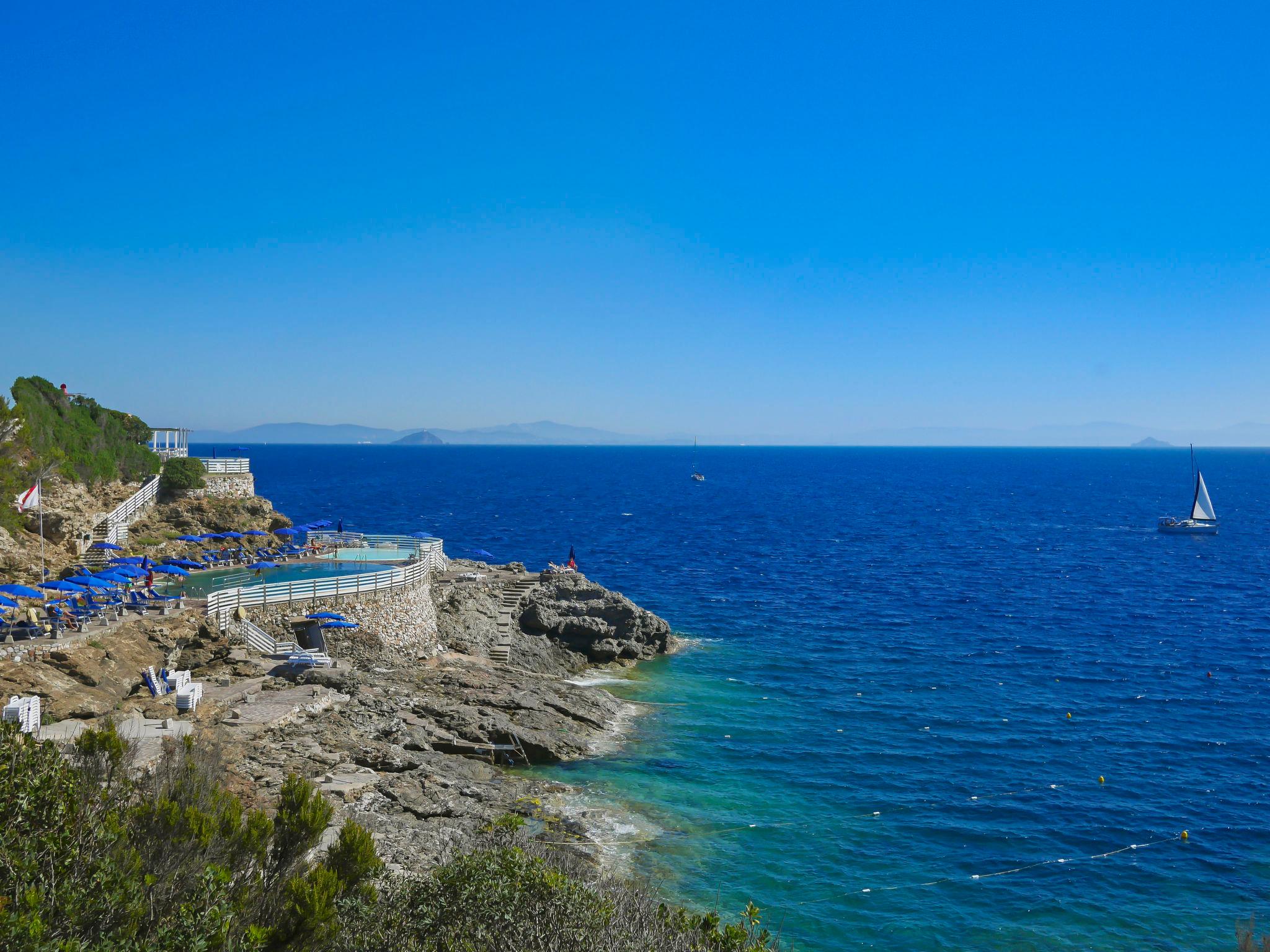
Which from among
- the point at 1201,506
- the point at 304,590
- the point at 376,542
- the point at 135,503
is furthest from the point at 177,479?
the point at 1201,506

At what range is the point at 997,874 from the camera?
2436 centimetres

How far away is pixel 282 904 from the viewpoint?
11633mm

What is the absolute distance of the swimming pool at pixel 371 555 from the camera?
140ft

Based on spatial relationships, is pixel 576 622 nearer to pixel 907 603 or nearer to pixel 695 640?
pixel 695 640

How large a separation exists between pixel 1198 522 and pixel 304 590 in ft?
314

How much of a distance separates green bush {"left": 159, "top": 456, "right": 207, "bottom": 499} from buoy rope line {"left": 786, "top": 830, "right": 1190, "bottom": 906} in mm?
43559

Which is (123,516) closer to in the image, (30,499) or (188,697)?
(30,499)

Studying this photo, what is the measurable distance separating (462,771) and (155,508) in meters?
32.4

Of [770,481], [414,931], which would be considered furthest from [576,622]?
[770,481]

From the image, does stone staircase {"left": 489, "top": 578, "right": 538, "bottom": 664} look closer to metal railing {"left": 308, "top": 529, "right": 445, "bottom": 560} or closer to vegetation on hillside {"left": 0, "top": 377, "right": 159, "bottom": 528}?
metal railing {"left": 308, "top": 529, "right": 445, "bottom": 560}

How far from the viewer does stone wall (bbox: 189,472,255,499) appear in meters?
52.9

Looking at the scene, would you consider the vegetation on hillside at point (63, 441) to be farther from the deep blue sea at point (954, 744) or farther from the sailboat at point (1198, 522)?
the sailboat at point (1198, 522)

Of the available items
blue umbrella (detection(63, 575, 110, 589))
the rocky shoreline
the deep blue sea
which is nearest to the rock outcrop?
the rocky shoreline

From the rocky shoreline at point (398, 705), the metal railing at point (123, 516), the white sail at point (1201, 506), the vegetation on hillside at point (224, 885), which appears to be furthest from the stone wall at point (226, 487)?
the white sail at point (1201, 506)
